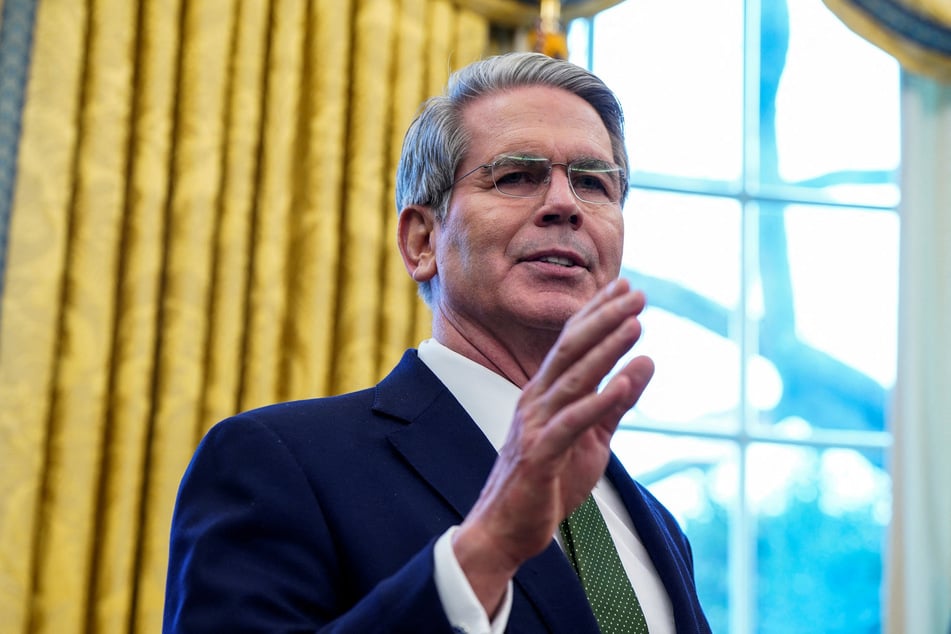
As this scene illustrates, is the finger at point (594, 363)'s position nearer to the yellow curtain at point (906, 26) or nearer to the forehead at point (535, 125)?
the forehead at point (535, 125)

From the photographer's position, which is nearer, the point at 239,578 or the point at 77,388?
the point at 239,578

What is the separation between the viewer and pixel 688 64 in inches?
170

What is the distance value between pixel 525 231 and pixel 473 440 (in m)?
0.39

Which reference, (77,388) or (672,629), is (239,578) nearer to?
(672,629)

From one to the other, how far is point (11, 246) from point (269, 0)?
38.2 inches

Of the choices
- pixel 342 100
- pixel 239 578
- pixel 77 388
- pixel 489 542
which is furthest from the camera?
pixel 342 100

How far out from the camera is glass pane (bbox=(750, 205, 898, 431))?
4.11 m

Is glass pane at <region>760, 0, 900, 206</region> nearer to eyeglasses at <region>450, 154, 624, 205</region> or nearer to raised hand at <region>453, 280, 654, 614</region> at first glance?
eyeglasses at <region>450, 154, 624, 205</region>

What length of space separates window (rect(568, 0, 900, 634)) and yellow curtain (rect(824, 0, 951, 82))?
29cm

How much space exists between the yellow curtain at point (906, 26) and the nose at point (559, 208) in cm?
238

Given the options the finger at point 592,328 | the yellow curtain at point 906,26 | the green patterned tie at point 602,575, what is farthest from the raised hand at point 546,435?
the yellow curtain at point 906,26

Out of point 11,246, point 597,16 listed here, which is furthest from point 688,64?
point 11,246

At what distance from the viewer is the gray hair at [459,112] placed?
213 cm

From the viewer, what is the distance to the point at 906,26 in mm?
4051
